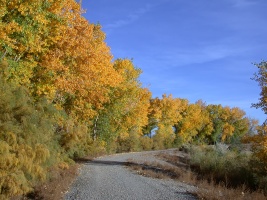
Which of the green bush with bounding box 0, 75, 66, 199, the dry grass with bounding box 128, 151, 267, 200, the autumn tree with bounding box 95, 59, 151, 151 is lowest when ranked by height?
the dry grass with bounding box 128, 151, 267, 200

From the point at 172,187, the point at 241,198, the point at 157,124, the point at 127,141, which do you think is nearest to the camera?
the point at 241,198

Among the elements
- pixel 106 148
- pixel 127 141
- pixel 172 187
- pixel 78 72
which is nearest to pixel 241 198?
pixel 172 187

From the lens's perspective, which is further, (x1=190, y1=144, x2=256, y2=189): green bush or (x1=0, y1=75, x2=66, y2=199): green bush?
(x1=190, y1=144, x2=256, y2=189): green bush

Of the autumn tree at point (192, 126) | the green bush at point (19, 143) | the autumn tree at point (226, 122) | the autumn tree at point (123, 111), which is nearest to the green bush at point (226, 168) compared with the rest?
the green bush at point (19, 143)

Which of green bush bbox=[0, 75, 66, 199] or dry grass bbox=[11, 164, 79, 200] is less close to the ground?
green bush bbox=[0, 75, 66, 199]

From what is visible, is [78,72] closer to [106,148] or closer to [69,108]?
[69,108]

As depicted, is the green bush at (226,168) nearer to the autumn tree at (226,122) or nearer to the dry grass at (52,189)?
the dry grass at (52,189)

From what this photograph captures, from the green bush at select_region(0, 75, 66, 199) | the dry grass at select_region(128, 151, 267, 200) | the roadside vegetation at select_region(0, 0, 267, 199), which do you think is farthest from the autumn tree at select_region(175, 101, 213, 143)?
the green bush at select_region(0, 75, 66, 199)

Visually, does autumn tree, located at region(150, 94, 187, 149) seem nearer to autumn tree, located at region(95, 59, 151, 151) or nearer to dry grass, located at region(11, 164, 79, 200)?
autumn tree, located at region(95, 59, 151, 151)

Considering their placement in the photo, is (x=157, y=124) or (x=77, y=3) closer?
(x=77, y=3)

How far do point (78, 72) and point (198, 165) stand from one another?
13.6 meters

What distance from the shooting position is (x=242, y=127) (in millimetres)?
95625

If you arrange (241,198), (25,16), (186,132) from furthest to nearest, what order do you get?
(186,132) < (25,16) < (241,198)

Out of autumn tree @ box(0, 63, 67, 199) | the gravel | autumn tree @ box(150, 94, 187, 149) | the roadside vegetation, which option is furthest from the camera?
autumn tree @ box(150, 94, 187, 149)
